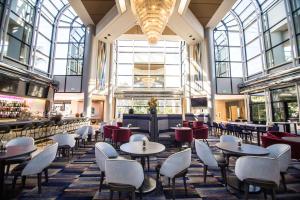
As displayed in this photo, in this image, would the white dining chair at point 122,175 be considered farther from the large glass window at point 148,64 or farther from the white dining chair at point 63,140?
the large glass window at point 148,64

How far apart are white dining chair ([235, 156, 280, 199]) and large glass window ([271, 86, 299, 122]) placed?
834 cm

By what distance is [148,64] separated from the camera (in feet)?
52.5

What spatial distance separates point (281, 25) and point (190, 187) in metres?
11.2

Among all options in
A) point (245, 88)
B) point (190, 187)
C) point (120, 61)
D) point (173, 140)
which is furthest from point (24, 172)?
point (120, 61)

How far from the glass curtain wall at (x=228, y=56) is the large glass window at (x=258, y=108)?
1461 mm

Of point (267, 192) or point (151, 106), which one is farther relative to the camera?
point (151, 106)

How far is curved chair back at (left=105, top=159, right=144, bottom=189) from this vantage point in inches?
70.7

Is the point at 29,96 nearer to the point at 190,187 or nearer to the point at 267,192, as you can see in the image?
the point at 190,187

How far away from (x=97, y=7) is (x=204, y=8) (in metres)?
6.48

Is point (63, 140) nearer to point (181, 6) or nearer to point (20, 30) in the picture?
point (20, 30)

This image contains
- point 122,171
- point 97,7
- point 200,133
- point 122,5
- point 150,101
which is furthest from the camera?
point 97,7

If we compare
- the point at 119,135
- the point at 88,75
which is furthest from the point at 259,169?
the point at 88,75

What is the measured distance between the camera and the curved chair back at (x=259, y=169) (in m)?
1.88

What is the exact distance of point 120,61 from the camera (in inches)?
631
